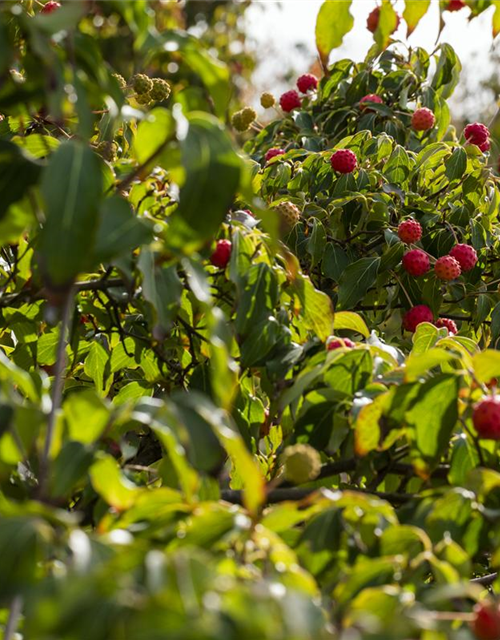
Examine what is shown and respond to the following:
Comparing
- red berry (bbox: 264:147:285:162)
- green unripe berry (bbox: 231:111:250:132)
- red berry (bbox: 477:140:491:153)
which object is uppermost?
red berry (bbox: 477:140:491:153)

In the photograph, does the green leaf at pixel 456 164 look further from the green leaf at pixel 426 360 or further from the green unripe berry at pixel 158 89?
the green leaf at pixel 426 360

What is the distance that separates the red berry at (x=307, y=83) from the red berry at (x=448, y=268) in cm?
117

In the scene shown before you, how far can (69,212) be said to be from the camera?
77 centimetres

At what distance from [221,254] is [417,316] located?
661mm

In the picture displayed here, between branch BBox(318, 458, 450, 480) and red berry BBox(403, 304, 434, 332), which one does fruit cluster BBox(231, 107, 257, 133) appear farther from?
branch BBox(318, 458, 450, 480)

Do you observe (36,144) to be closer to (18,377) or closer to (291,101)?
(18,377)

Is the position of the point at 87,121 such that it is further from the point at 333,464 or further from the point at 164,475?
the point at 333,464

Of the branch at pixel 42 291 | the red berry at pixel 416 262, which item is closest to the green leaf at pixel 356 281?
the red berry at pixel 416 262

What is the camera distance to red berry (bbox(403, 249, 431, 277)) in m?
1.98

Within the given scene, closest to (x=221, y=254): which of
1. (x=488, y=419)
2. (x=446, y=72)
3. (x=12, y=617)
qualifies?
(x=488, y=419)

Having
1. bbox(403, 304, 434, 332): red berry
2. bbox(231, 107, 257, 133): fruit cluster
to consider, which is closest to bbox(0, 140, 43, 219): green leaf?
bbox(403, 304, 434, 332): red berry

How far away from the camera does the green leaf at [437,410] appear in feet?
3.61

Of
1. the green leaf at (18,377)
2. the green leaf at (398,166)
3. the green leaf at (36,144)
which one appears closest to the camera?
the green leaf at (18,377)

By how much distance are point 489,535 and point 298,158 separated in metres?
1.75
